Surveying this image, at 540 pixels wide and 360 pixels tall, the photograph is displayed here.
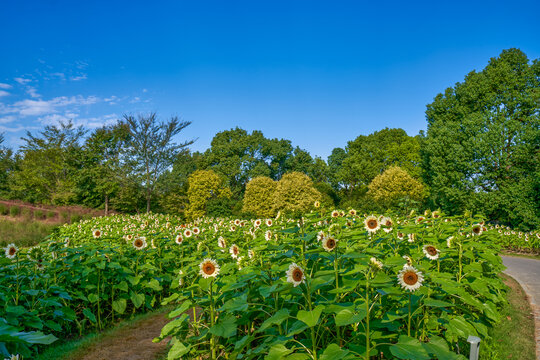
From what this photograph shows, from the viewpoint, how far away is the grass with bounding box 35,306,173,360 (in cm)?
341

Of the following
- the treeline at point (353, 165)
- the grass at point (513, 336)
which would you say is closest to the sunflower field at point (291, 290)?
the grass at point (513, 336)

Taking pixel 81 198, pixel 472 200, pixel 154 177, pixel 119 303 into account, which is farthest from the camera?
pixel 81 198

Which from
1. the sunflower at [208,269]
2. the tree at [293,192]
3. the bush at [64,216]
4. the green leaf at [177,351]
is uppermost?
the tree at [293,192]

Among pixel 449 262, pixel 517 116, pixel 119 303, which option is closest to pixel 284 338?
pixel 449 262

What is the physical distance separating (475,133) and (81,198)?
29324mm

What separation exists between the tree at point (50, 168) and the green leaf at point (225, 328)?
27511 millimetres

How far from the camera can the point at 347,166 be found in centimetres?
3384

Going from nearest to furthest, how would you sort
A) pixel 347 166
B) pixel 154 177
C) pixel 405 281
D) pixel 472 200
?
pixel 405 281 < pixel 472 200 < pixel 154 177 < pixel 347 166

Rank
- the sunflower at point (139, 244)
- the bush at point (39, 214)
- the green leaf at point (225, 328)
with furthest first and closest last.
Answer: the bush at point (39, 214) < the sunflower at point (139, 244) < the green leaf at point (225, 328)

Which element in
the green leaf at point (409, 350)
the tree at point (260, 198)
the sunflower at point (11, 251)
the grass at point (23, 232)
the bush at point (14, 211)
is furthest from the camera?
the tree at point (260, 198)

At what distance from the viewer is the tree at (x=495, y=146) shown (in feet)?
50.4

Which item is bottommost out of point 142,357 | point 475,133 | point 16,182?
point 142,357

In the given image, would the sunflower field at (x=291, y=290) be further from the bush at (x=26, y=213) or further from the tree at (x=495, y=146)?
the bush at (x=26, y=213)

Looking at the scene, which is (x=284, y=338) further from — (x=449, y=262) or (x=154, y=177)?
(x=154, y=177)
